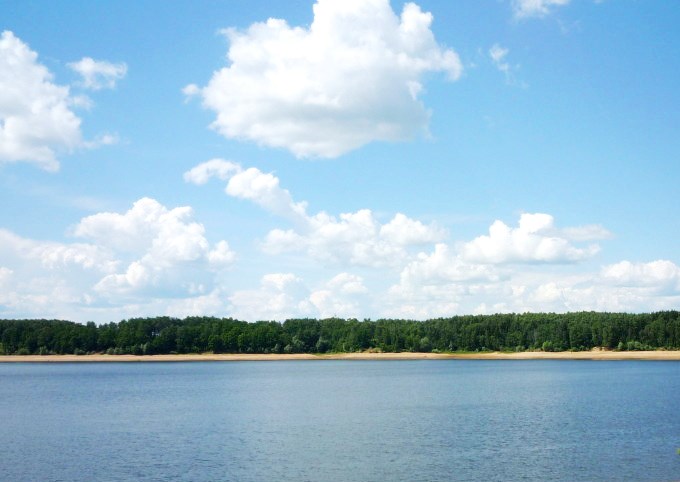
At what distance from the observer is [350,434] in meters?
47.9

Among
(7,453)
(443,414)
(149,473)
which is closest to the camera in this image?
(149,473)

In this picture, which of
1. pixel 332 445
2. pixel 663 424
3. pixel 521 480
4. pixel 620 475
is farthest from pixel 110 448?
pixel 663 424

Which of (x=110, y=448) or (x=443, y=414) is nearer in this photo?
(x=110, y=448)

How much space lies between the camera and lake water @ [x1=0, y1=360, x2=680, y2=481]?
3606 cm

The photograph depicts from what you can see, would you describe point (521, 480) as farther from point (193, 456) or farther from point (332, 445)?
point (193, 456)

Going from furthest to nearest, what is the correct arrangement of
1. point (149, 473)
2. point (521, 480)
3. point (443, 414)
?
1. point (443, 414)
2. point (149, 473)
3. point (521, 480)

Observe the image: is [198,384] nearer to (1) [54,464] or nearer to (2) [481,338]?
(1) [54,464]

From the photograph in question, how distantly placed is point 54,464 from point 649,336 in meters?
166

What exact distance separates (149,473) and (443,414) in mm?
29391

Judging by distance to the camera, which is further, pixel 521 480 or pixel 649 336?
pixel 649 336

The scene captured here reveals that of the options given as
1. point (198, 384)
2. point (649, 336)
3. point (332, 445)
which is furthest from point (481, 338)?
point (332, 445)

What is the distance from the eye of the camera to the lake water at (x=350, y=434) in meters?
36.1

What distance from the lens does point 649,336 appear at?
174 m

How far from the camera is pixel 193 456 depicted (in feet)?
135
